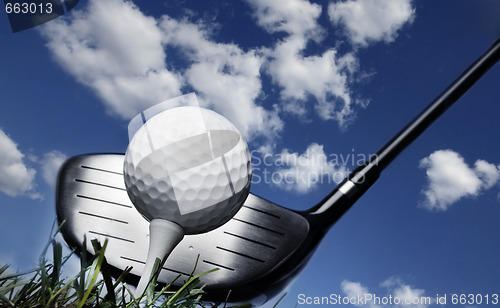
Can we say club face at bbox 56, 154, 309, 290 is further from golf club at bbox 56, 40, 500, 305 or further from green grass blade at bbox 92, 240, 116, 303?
green grass blade at bbox 92, 240, 116, 303

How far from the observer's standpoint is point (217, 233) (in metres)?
2.37

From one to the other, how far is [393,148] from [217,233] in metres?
1.49

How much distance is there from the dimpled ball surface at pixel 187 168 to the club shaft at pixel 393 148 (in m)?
1.14

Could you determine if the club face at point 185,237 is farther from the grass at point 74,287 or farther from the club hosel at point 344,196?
the grass at point 74,287

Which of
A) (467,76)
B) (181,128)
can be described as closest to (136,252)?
(181,128)

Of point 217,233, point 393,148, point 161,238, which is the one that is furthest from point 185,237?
point 393,148

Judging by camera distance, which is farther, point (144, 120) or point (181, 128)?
point (144, 120)

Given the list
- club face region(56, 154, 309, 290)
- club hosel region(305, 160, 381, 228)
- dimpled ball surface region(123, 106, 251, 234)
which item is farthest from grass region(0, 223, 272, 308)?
club hosel region(305, 160, 381, 228)

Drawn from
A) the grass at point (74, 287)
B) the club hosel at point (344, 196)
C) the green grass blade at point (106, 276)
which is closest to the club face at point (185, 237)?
the club hosel at point (344, 196)

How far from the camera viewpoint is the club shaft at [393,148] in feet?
9.27

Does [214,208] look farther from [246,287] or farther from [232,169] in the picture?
[246,287]

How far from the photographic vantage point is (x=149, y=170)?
1632 millimetres

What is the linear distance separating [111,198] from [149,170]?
918 millimetres

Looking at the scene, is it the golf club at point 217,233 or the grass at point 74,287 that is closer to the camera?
the grass at point 74,287
